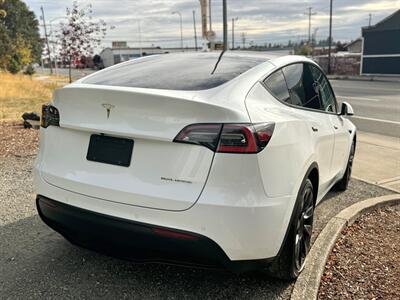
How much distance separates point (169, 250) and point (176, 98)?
908 millimetres

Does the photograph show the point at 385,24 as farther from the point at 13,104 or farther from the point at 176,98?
the point at 176,98

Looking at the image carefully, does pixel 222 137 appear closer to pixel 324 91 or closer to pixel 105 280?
pixel 105 280

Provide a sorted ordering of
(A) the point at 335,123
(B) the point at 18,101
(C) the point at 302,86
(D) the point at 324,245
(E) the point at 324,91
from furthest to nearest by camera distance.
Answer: (B) the point at 18,101 < (E) the point at 324,91 < (A) the point at 335,123 < (C) the point at 302,86 < (D) the point at 324,245

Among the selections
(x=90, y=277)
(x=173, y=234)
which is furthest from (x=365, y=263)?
(x=90, y=277)

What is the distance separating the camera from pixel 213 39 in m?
22.2

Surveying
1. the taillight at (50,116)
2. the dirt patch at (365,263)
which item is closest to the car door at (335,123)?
the dirt patch at (365,263)

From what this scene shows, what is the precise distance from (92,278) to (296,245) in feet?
4.94

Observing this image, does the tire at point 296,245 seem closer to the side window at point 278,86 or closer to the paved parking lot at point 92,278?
the paved parking lot at point 92,278

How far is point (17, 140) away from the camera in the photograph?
8.09 meters

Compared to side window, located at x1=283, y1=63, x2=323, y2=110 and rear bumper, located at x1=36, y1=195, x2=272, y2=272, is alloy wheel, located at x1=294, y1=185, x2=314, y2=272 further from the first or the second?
side window, located at x1=283, y1=63, x2=323, y2=110

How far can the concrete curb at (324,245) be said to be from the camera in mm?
3021

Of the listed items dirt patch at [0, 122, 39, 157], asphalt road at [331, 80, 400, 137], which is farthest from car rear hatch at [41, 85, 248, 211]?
asphalt road at [331, 80, 400, 137]

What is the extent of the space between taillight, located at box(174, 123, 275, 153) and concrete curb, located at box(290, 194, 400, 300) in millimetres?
1187

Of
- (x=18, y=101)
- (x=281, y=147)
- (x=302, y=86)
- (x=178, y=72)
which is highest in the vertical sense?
(x=178, y=72)
